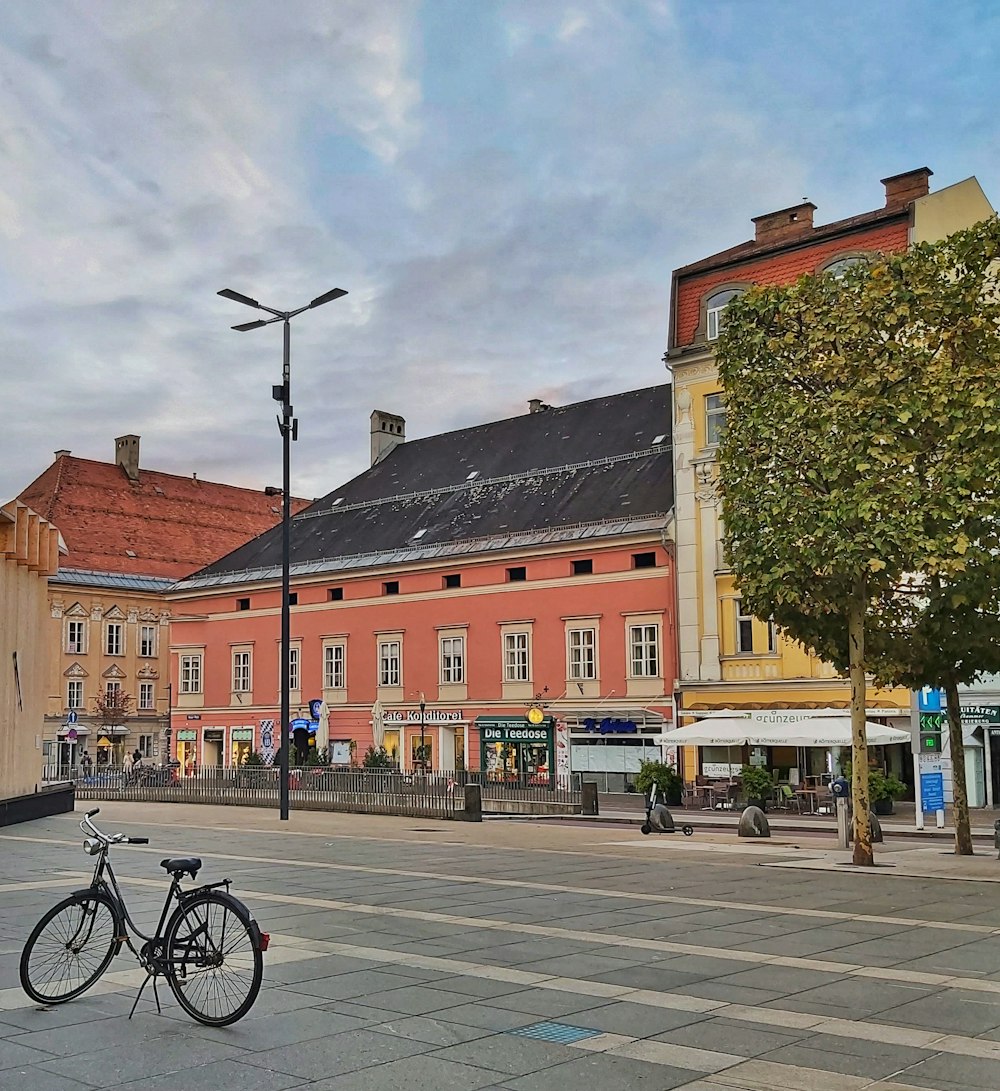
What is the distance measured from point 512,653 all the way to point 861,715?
1279 inches

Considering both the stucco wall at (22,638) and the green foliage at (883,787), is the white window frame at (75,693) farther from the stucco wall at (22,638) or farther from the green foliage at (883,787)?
the green foliage at (883,787)

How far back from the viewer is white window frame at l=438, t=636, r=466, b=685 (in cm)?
5375

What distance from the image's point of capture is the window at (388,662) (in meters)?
56.2

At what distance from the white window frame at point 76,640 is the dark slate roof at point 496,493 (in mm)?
13641

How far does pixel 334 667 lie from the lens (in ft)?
192

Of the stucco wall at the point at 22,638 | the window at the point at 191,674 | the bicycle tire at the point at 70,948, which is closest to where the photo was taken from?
the bicycle tire at the point at 70,948

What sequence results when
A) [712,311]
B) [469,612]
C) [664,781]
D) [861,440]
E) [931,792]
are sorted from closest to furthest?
1. [861,440]
2. [931,792]
3. [664,781]
4. [712,311]
5. [469,612]

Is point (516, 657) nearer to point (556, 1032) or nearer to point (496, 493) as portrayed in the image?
point (496, 493)

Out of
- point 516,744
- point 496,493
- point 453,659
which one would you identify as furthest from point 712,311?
point 516,744

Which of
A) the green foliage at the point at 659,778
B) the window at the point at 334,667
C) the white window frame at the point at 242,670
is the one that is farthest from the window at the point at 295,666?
the green foliage at the point at 659,778

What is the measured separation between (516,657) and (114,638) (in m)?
36.6

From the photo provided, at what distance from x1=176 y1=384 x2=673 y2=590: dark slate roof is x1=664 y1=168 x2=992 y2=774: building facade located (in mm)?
2633

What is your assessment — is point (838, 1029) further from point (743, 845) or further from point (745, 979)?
point (743, 845)

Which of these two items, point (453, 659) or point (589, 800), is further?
point (453, 659)
